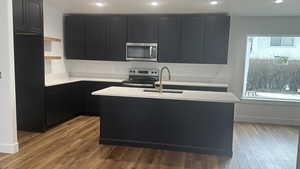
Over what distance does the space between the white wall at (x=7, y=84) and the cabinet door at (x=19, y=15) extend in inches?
17.0

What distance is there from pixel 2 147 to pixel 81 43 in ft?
9.80

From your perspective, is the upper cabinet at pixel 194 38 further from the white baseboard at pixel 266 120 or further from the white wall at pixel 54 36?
the white wall at pixel 54 36

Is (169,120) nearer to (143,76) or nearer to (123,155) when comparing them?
(123,155)

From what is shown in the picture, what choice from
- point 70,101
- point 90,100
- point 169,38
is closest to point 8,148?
point 70,101

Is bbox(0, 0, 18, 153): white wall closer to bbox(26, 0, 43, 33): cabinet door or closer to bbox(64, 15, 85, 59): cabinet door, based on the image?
bbox(26, 0, 43, 33): cabinet door

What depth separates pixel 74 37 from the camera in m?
5.62

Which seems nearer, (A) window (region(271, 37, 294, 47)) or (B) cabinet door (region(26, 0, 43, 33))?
(B) cabinet door (region(26, 0, 43, 33))

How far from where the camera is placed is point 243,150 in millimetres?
3678

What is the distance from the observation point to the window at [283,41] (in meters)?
5.25

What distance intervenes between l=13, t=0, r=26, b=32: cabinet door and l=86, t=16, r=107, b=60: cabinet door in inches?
74.7

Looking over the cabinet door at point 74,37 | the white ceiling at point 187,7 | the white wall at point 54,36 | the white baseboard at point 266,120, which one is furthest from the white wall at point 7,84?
the white baseboard at point 266,120

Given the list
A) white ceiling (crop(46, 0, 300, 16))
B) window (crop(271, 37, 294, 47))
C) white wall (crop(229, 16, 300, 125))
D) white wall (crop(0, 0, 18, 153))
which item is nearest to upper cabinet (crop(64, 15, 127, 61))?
white ceiling (crop(46, 0, 300, 16))

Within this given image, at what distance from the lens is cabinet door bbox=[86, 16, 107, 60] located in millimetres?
5504

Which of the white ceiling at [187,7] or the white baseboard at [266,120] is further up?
the white ceiling at [187,7]
